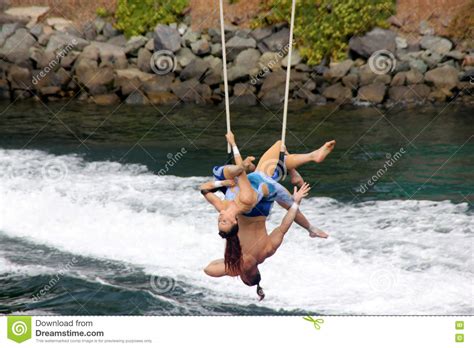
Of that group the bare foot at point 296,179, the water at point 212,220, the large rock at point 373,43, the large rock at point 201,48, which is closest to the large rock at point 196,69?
the large rock at point 201,48

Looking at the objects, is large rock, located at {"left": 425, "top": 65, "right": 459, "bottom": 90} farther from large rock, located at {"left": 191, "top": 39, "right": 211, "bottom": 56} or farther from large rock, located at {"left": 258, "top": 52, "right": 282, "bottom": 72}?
large rock, located at {"left": 191, "top": 39, "right": 211, "bottom": 56}

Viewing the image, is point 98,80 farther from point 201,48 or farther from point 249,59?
point 249,59

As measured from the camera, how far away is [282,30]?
28328 millimetres

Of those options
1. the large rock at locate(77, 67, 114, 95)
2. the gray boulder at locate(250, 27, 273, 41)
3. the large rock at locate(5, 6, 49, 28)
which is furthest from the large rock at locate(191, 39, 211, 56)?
the large rock at locate(5, 6, 49, 28)

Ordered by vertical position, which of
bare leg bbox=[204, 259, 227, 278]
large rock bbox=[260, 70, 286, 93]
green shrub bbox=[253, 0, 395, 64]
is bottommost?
bare leg bbox=[204, 259, 227, 278]

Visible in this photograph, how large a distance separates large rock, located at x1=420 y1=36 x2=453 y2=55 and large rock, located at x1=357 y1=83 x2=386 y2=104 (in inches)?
83.8

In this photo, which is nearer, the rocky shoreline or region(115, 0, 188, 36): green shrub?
the rocky shoreline

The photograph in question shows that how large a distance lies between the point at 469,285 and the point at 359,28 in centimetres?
1581

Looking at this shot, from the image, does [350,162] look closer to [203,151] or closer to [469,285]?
[203,151]

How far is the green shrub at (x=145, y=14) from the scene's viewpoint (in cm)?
2975

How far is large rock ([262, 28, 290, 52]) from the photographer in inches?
1094

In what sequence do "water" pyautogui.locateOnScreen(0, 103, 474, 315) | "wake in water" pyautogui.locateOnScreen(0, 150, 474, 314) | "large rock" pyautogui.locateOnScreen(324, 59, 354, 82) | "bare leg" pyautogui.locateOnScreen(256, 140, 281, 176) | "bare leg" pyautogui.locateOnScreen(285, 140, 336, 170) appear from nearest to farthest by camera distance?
"bare leg" pyautogui.locateOnScreen(285, 140, 336, 170) < "bare leg" pyautogui.locateOnScreen(256, 140, 281, 176) < "wake in water" pyautogui.locateOnScreen(0, 150, 474, 314) < "water" pyautogui.locateOnScreen(0, 103, 474, 315) < "large rock" pyautogui.locateOnScreen(324, 59, 354, 82)

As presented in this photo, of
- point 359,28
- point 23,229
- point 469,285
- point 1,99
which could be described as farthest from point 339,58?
point 469,285

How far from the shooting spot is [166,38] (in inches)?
1129
